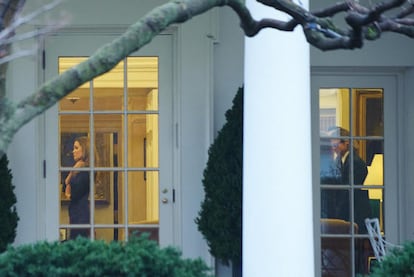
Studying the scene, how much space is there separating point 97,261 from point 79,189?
11.0 feet

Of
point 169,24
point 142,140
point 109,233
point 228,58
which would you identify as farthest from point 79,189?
point 169,24

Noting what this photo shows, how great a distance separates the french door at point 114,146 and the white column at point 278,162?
231 centimetres

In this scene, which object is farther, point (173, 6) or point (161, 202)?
point (161, 202)

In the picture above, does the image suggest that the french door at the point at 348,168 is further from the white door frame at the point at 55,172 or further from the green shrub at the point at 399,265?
the green shrub at the point at 399,265

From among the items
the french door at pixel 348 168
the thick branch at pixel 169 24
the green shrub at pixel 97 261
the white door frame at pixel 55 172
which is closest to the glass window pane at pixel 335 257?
the french door at pixel 348 168

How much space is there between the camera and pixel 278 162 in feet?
18.7

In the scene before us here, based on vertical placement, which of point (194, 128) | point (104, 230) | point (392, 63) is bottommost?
point (104, 230)

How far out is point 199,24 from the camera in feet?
26.3

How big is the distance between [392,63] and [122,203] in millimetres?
2851

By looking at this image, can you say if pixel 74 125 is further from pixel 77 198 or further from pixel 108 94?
pixel 77 198

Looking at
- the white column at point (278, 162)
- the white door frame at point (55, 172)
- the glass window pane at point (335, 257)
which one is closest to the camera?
the white column at point (278, 162)

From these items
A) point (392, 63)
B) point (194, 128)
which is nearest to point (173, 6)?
point (194, 128)

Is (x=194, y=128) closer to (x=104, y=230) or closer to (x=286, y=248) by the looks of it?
(x=104, y=230)

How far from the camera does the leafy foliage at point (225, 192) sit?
7.49m
